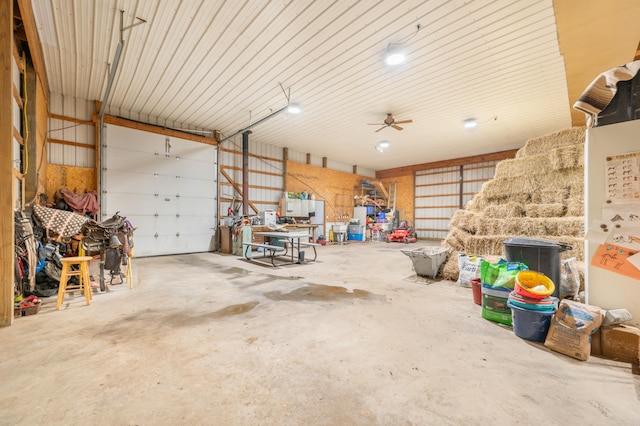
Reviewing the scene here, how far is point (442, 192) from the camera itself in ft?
43.6

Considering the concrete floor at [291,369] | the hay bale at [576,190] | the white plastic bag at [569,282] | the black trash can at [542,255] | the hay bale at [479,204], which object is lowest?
the concrete floor at [291,369]

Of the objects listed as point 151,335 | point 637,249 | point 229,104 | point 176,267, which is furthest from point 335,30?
point 176,267

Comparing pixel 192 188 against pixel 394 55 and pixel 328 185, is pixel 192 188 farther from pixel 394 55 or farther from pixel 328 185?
pixel 394 55

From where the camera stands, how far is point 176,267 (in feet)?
19.9

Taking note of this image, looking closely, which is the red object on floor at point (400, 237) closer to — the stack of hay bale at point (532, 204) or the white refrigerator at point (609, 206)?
the stack of hay bale at point (532, 204)

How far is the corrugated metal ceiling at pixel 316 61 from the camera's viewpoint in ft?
12.1

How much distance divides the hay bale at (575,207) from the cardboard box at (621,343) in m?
2.98

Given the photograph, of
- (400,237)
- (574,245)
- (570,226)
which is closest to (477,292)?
(574,245)

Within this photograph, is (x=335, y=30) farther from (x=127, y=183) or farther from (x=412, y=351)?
(x=127, y=183)

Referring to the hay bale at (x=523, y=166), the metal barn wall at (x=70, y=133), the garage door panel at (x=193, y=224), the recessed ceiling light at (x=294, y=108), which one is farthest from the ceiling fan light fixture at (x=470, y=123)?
the metal barn wall at (x=70, y=133)

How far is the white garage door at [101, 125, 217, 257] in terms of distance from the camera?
7156 millimetres

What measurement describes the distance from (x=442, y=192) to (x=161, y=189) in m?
12.4

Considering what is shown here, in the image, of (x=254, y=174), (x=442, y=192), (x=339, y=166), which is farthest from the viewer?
(x=339, y=166)

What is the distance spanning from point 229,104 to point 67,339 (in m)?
5.98
